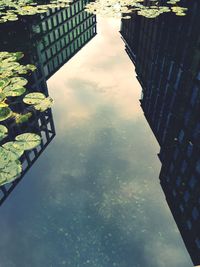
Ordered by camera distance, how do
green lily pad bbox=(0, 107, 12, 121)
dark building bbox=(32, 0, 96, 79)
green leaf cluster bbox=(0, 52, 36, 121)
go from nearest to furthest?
1. green lily pad bbox=(0, 107, 12, 121)
2. green leaf cluster bbox=(0, 52, 36, 121)
3. dark building bbox=(32, 0, 96, 79)

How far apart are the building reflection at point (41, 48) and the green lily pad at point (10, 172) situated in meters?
1.20

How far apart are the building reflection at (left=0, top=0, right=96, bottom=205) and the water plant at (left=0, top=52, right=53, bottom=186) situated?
1.37ft

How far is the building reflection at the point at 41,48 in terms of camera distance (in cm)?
992

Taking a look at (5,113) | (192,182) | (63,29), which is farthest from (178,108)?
(63,29)

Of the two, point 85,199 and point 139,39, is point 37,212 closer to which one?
point 85,199

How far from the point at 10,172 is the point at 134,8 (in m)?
24.1

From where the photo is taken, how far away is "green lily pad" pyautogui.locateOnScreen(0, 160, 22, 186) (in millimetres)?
7059

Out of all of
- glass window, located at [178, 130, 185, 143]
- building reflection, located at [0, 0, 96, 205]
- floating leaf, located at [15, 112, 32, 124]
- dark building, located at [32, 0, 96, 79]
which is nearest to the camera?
building reflection, located at [0, 0, 96, 205]

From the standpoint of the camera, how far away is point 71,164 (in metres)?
9.12

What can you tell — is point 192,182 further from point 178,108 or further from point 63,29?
point 63,29

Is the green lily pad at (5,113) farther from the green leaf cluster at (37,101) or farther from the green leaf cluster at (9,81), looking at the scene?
the green leaf cluster at (37,101)

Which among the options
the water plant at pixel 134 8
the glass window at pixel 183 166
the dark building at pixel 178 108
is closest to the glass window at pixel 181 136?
the dark building at pixel 178 108

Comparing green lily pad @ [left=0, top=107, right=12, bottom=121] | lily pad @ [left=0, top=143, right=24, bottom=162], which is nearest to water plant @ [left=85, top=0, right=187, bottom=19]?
green lily pad @ [left=0, top=107, right=12, bottom=121]

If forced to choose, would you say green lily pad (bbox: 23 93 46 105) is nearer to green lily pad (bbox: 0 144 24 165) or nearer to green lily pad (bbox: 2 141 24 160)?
green lily pad (bbox: 2 141 24 160)
